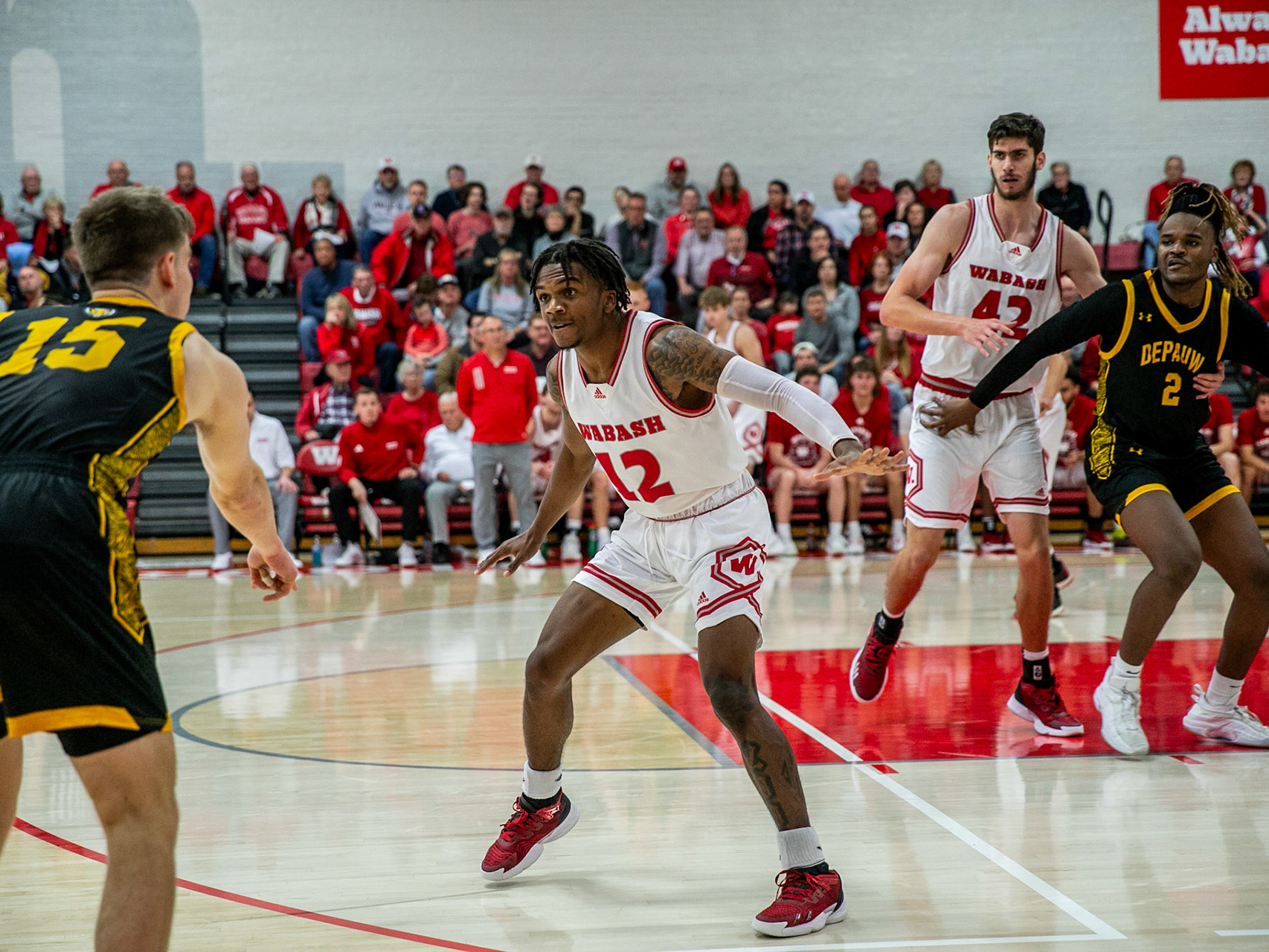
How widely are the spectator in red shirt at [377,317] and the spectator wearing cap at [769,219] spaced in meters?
4.43

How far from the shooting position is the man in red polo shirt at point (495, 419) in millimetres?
Result: 11500

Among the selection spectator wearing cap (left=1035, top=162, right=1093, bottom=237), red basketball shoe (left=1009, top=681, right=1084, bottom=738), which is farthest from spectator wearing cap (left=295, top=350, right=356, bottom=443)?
red basketball shoe (left=1009, top=681, right=1084, bottom=738)

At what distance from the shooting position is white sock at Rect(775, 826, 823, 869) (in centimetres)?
322

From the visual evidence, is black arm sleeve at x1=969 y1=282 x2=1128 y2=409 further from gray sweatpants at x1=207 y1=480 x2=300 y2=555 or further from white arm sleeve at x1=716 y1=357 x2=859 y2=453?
gray sweatpants at x1=207 y1=480 x2=300 y2=555

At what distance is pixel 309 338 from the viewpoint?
46.7ft

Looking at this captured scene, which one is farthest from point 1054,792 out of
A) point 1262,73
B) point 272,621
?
point 1262,73

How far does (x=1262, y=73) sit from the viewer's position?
17391 millimetres

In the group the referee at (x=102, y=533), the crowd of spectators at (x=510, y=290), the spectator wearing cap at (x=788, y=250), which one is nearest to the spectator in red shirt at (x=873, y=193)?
the crowd of spectators at (x=510, y=290)

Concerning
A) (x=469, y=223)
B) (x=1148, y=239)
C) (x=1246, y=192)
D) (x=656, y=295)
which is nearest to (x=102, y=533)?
(x=656, y=295)

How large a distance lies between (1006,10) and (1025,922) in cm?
1675

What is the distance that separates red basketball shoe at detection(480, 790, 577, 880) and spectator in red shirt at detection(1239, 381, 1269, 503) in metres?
10.4

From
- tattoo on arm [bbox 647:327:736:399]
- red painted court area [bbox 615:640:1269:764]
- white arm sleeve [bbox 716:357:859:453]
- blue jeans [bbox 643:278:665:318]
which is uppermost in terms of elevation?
blue jeans [bbox 643:278:665:318]

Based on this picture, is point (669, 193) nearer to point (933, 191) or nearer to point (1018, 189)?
point (933, 191)

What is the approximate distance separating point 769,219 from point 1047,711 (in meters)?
11.3
